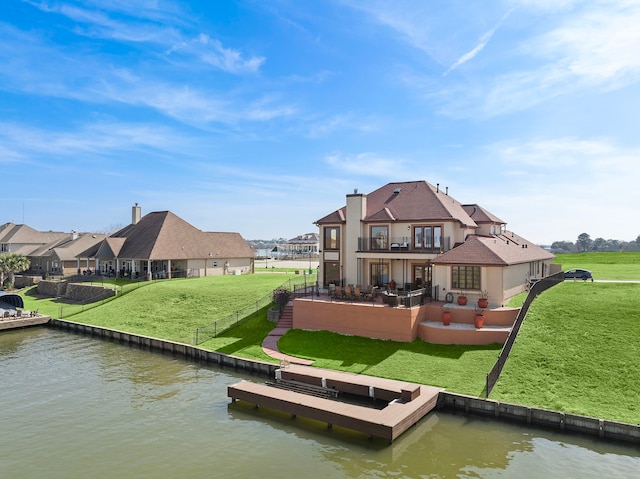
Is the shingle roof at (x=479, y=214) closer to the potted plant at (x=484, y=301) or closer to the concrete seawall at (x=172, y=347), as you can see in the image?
the potted plant at (x=484, y=301)

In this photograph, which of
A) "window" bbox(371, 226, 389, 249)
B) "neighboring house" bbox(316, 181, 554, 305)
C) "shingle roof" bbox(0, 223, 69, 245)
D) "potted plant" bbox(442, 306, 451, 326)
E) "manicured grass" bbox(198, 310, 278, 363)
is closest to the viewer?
"potted plant" bbox(442, 306, 451, 326)

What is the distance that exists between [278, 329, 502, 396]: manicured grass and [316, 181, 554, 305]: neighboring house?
16.4ft

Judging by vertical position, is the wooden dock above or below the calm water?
above

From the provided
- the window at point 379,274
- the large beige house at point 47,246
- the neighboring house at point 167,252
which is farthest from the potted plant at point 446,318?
the large beige house at point 47,246

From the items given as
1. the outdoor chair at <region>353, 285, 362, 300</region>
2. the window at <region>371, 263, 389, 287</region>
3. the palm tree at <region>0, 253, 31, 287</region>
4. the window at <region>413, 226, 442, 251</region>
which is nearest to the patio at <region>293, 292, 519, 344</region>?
the outdoor chair at <region>353, 285, 362, 300</region>

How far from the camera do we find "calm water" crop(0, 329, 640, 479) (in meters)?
13.5

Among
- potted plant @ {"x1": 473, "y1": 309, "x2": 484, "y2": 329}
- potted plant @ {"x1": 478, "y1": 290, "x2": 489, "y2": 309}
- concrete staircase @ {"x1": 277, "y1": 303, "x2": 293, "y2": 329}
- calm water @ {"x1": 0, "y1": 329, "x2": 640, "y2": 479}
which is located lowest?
calm water @ {"x1": 0, "y1": 329, "x2": 640, "y2": 479}

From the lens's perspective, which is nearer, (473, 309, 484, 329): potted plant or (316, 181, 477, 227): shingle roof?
(473, 309, 484, 329): potted plant

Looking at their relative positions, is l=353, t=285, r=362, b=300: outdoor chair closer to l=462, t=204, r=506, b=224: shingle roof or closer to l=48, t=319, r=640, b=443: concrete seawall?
l=48, t=319, r=640, b=443: concrete seawall

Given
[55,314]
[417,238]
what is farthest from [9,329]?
[417,238]

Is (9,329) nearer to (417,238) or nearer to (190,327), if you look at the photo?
(190,327)

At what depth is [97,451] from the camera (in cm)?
1481

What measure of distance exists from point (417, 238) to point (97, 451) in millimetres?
22195

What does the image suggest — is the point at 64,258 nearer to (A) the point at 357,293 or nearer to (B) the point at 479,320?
(A) the point at 357,293
